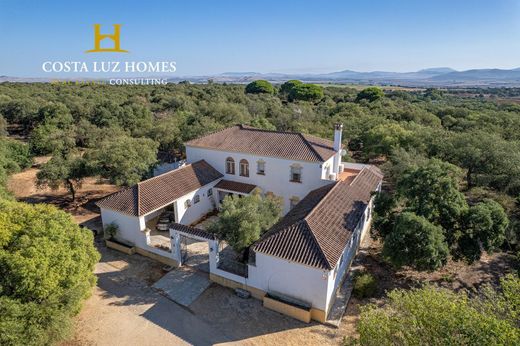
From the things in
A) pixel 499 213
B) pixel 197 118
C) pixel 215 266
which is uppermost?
pixel 197 118

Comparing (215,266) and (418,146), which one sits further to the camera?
(418,146)

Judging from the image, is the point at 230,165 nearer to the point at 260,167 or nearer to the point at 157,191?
the point at 260,167

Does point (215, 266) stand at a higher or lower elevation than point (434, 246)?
lower

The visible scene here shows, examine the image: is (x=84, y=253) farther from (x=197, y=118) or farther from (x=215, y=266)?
(x=197, y=118)

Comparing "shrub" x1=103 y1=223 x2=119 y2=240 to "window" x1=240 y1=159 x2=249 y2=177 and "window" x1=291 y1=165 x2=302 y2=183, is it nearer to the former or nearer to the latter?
"window" x1=240 y1=159 x2=249 y2=177

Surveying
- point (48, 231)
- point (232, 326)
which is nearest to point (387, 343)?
point (232, 326)

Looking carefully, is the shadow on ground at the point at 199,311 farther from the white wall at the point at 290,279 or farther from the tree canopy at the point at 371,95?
the tree canopy at the point at 371,95

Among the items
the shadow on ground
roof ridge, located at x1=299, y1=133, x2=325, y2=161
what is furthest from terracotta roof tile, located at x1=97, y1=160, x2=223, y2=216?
roof ridge, located at x1=299, y1=133, x2=325, y2=161
